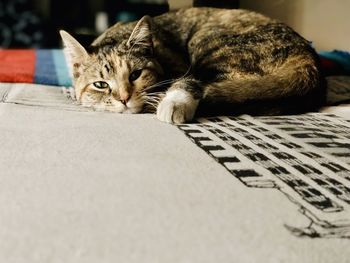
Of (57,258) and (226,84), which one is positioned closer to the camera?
(57,258)

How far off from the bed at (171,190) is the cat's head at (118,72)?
0.15 m

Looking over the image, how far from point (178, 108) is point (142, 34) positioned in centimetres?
35

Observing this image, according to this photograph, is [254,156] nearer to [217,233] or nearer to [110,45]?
[217,233]

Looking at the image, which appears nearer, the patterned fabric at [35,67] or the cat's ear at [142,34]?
the cat's ear at [142,34]

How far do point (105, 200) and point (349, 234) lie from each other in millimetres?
297

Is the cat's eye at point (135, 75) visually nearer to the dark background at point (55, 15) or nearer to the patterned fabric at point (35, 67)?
the patterned fabric at point (35, 67)

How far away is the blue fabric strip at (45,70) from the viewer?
1483mm

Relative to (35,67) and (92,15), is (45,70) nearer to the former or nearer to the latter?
(35,67)

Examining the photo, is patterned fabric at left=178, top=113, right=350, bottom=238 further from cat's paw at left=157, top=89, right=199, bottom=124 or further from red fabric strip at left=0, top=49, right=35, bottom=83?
red fabric strip at left=0, top=49, right=35, bottom=83

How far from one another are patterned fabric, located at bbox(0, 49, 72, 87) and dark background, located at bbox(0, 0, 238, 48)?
2.01ft

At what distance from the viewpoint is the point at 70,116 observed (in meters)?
1.05

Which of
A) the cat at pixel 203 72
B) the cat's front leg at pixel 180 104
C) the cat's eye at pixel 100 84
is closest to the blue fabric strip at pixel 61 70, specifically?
the cat at pixel 203 72

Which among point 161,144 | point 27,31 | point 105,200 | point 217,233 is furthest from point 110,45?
point 27,31

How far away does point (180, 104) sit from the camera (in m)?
1.06
